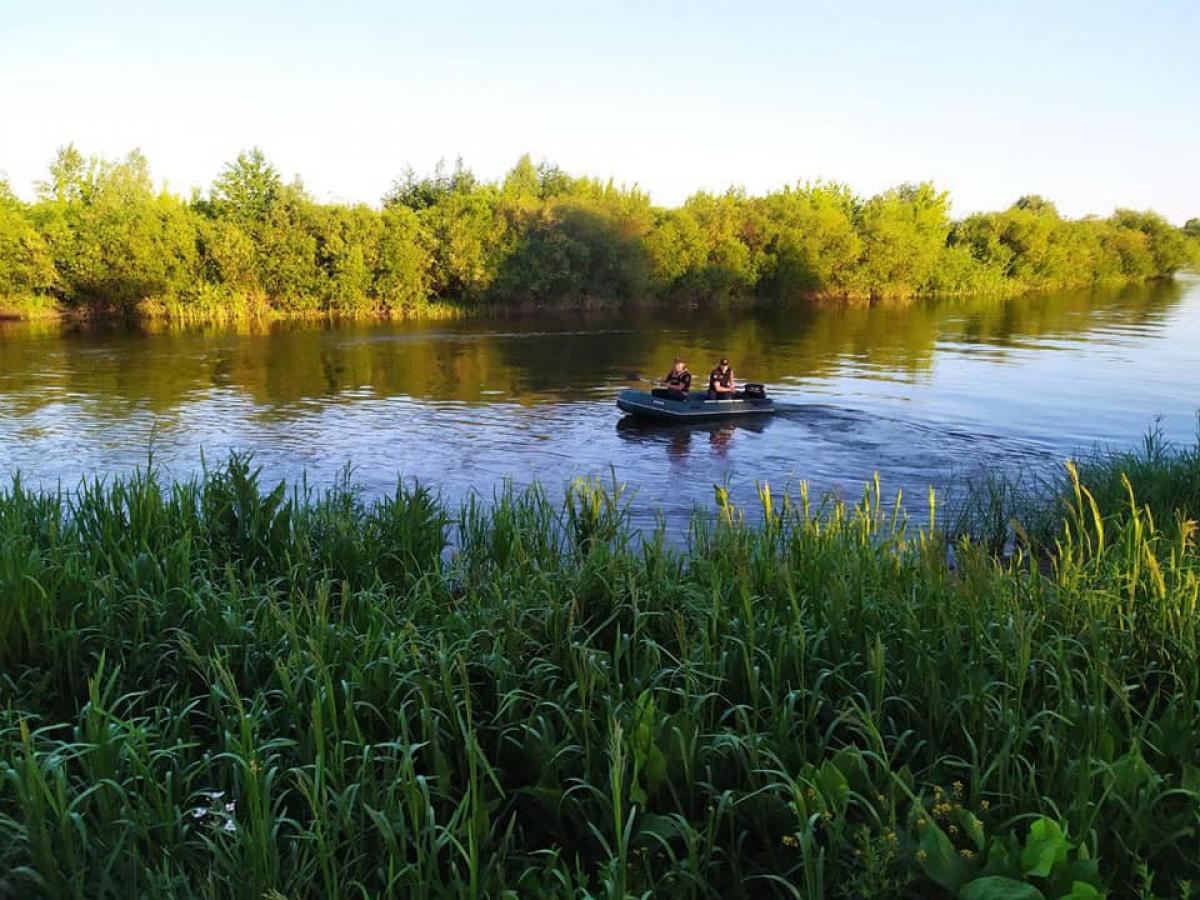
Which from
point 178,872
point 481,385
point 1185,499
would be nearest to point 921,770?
point 178,872

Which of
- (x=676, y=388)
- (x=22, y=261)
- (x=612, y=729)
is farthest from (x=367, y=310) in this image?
(x=612, y=729)

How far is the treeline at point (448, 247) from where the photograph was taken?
1708 inches

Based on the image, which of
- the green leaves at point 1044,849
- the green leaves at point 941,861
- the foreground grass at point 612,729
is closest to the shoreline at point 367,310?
the foreground grass at point 612,729

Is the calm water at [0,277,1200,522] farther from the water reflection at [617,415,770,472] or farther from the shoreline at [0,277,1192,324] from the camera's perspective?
the shoreline at [0,277,1192,324]

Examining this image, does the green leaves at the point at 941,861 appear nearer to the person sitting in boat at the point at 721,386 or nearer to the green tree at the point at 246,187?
the person sitting in boat at the point at 721,386

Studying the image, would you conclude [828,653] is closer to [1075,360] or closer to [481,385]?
[481,385]

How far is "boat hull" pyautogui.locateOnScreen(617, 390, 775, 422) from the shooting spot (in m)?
18.2

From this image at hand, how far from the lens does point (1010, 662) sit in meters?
4.38

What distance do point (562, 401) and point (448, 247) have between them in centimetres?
3190

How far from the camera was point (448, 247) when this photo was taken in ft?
168

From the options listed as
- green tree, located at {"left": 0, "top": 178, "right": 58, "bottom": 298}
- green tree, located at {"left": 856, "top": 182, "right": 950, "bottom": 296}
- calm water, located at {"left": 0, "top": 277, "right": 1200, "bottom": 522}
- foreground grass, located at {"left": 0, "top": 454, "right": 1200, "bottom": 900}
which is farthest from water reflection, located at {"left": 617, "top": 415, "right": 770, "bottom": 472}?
green tree, located at {"left": 856, "top": 182, "right": 950, "bottom": 296}

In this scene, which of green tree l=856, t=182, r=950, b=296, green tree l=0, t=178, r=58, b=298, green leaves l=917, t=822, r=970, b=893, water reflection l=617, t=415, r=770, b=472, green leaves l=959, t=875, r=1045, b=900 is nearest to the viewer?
green leaves l=959, t=875, r=1045, b=900

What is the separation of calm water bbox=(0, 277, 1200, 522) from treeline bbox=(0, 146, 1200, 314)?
20.3 feet

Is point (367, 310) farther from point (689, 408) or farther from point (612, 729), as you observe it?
point (612, 729)
